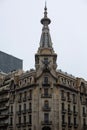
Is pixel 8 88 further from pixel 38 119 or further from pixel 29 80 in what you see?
pixel 38 119

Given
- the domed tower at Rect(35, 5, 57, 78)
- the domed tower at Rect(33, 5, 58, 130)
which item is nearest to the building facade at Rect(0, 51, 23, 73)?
the domed tower at Rect(35, 5, 57, 78)

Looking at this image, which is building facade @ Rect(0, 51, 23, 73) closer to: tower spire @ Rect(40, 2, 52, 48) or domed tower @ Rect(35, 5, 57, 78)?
tower spire @ Rect(40, 2, 52, 48)

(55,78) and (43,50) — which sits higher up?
(43,50)

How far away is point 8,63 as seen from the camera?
13888cm

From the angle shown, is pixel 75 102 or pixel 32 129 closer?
pixel 32 129

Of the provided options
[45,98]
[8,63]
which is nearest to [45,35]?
[45,98]

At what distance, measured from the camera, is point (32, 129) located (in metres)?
84.8

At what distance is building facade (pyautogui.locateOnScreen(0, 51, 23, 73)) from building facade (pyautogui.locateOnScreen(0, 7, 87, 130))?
3922 cm

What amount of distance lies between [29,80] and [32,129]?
14887mm

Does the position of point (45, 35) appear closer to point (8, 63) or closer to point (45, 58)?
point (45, 58)

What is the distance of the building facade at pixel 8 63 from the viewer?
447 ft

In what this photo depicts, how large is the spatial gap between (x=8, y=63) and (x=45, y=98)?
2189 inches

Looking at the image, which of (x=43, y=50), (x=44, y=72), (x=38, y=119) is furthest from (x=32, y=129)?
(x=43, y=50)

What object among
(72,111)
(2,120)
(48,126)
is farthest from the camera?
(2,120)
